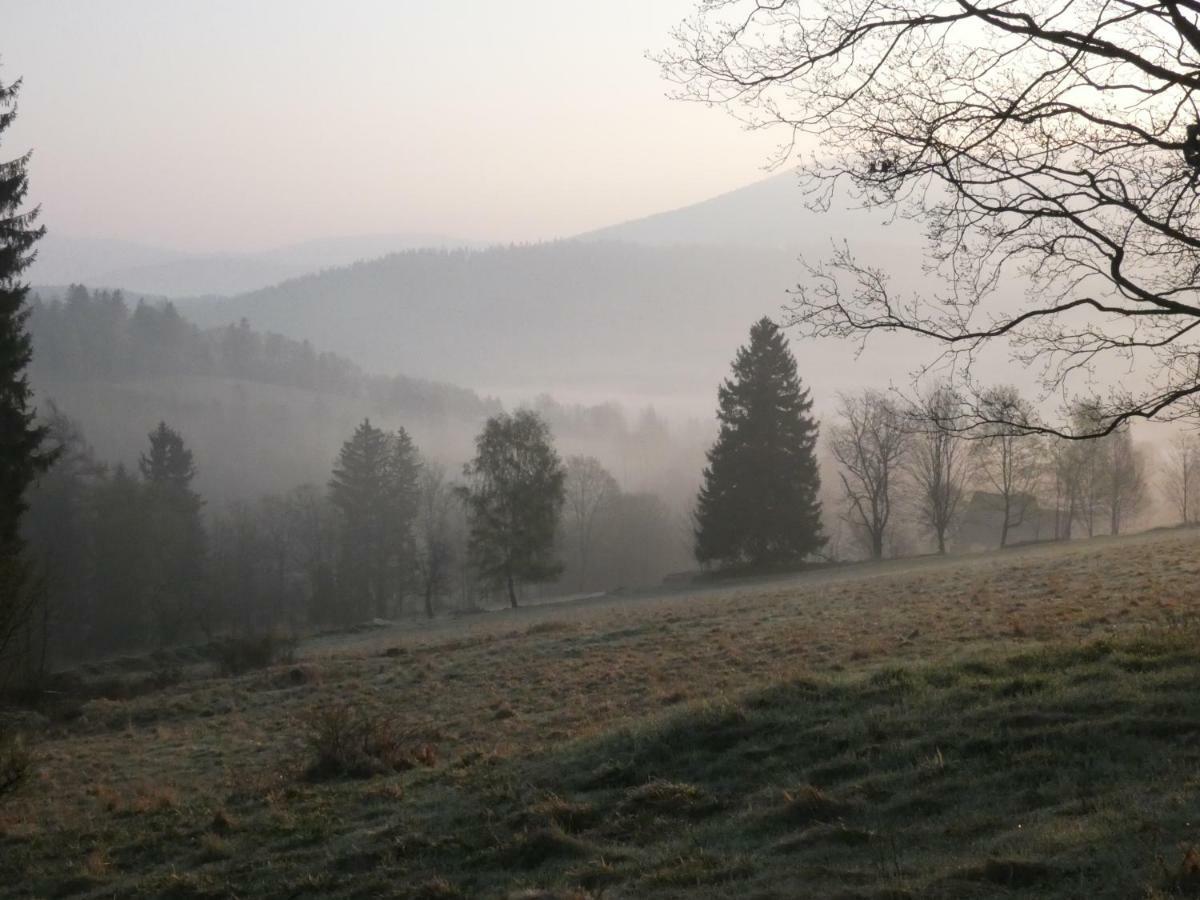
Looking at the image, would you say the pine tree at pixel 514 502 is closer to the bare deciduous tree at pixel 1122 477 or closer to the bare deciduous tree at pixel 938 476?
the bare deciduous tree at pixel 938 476

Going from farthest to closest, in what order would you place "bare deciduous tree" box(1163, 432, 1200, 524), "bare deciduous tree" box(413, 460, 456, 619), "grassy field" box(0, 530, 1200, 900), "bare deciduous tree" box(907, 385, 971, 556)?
"bare deciduous tree" box(1163, 432, 1200, 524) → "bare deciduous tree" box(413, 460, 456, 619) → "bare deciduous tree" box(907, 385, 971, 556) → "grassy field" box(0, 530, 1200, 900)

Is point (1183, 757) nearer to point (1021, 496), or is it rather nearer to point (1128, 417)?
point (1128, 417)

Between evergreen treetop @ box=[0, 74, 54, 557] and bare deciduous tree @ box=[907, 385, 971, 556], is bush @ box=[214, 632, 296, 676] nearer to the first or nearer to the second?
evergreen treetop @ box=[0, 74, 54, 557]

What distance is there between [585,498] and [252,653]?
6988 centimetres

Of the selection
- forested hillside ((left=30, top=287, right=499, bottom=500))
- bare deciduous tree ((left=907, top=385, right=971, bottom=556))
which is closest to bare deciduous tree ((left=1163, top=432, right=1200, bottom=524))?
bare deciduous tree ((left=907, top=385, right=971, bottom=556))

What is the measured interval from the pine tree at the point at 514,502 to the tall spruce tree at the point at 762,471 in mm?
9013

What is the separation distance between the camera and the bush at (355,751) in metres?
Result: 11.0

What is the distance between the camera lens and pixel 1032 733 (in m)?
7.31

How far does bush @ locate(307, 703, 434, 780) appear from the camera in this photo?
11000mm

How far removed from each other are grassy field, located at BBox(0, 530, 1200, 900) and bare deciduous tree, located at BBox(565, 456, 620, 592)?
75290 millimetres

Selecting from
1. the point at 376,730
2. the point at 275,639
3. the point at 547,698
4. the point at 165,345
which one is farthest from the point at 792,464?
the point at 165,345

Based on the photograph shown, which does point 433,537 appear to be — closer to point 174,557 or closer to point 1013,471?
point 174,557

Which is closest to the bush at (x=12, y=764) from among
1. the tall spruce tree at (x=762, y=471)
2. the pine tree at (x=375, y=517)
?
the tall spruce tree at (x=762, y=471)

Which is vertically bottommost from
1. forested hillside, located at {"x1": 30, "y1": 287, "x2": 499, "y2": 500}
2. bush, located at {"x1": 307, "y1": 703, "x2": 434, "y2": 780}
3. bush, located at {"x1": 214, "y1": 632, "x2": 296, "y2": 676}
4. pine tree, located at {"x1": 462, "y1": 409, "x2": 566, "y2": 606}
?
bush, located at {"x1": 214, "y1": 632, "x2": 296, "y2": 676}
